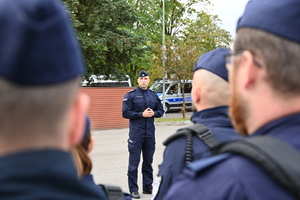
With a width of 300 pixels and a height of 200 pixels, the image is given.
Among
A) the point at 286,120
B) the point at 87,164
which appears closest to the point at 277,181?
the point at 286,120

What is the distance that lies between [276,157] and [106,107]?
47.7 feet

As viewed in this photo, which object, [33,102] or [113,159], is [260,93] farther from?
[113,159]

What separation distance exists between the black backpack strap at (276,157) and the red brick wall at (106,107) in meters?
14.1

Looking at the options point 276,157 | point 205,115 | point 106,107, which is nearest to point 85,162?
point 205,115

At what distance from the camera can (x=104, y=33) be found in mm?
17172

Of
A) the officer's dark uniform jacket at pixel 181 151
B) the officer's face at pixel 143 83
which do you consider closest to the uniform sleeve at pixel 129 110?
the officer's face at pixel 143 83

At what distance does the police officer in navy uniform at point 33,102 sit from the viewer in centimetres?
76

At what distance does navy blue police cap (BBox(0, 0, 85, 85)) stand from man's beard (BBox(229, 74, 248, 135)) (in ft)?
2.23

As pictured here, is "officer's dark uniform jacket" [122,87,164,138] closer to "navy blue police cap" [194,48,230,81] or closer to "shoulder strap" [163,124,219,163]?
"navy blue police cap" [194,48,230,81]

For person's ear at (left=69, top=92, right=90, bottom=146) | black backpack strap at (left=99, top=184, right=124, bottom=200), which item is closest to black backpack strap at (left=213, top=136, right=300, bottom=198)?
person's ear at (left=69, top=92, right=90, bottom=146)

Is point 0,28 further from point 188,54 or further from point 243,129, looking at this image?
point 188,54

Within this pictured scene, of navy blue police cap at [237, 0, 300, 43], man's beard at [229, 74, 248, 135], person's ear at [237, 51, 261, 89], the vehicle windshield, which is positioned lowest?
the vehicle windshield

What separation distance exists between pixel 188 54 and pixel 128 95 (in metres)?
13.3

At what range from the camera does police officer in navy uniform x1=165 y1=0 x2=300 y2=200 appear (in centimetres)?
104
